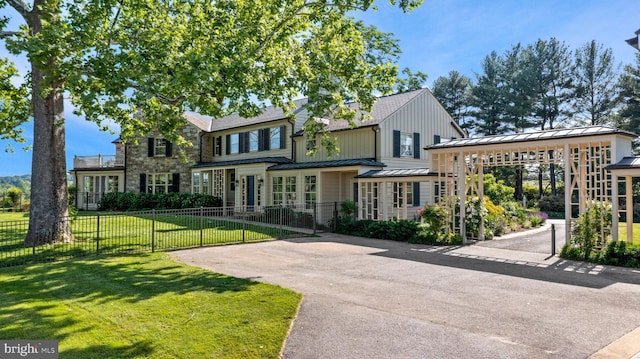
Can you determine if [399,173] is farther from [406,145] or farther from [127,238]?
[127,238]

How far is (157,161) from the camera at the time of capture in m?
28.5

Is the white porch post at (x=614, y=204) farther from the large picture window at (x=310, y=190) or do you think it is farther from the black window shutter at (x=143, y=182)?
the black window shutter at (x=143, y=182)

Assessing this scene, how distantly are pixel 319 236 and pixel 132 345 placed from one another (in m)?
11.7

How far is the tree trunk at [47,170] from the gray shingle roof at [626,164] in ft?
49.6

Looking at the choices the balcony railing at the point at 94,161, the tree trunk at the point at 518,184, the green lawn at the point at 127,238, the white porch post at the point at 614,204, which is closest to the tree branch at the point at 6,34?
the green lawn at the point at 127,238

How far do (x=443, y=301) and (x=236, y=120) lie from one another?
23.7 meters

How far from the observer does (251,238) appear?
1459 cm

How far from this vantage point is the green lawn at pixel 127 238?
10.8 m

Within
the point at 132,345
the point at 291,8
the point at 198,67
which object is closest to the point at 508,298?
the point at 132,345

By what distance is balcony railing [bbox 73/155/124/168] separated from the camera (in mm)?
31141

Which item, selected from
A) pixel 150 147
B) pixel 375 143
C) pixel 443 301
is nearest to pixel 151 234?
pixel 443 301

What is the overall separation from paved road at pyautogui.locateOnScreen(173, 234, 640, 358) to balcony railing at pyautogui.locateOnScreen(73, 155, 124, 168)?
23.2 meters

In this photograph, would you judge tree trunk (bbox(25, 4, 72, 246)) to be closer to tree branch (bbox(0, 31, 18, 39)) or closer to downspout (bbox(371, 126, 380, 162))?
tree branch (bbox(0, 31, 18, 39))

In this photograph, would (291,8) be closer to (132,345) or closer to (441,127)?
(132,345)
